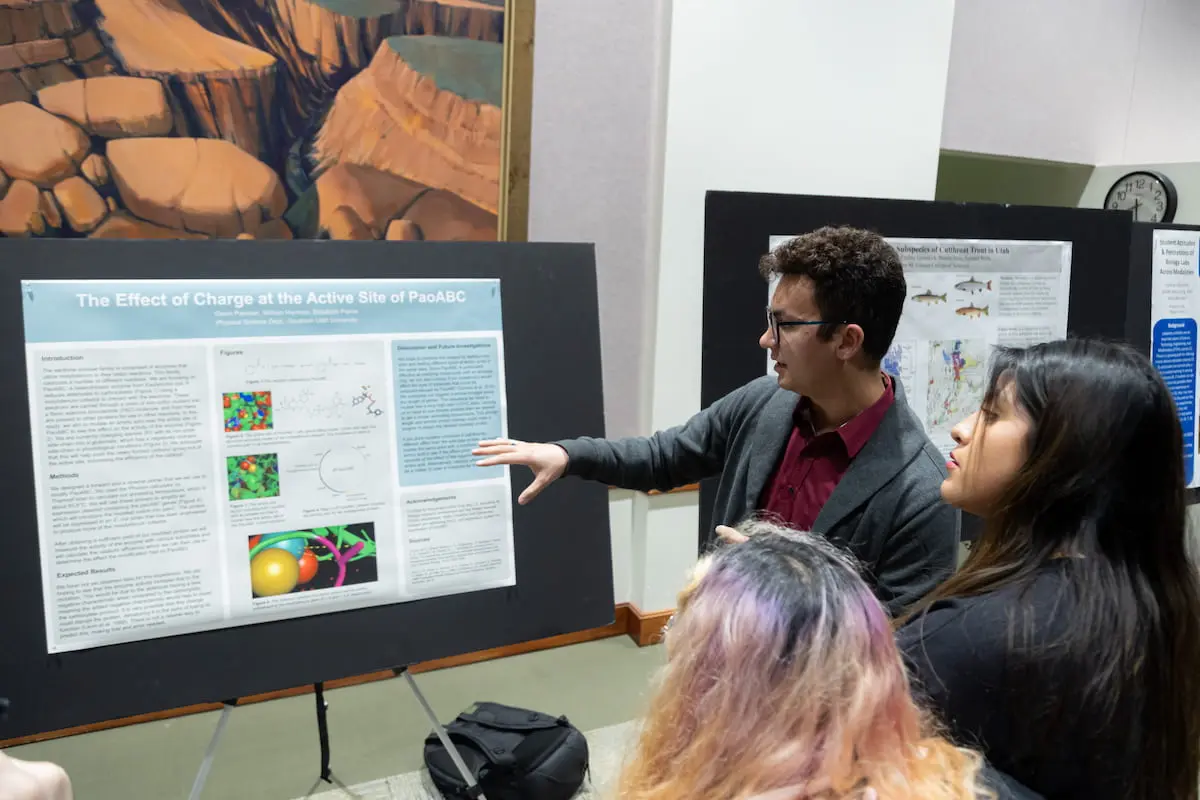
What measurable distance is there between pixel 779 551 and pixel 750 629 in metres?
0.09

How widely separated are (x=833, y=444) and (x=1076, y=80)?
2.95m

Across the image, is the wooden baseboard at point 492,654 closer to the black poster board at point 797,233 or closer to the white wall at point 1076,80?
the black poster board at point 797,233

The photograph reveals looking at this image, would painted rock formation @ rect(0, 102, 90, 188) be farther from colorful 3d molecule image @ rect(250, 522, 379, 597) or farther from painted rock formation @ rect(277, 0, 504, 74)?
colorful 3d molecule image @ rect(250, 522, 379, 597)

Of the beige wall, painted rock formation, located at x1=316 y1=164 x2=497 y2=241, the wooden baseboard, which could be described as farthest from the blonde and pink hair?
the beige wall

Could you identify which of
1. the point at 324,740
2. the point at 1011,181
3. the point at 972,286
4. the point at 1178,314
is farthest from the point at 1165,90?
the point at 324,740

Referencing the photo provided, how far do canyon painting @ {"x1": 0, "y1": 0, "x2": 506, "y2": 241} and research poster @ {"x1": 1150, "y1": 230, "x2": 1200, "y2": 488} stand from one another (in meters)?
1.93

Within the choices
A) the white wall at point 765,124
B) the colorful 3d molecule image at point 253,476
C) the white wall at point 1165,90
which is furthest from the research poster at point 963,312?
the white wall at point 1165,90

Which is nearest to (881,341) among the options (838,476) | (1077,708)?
(838,476)

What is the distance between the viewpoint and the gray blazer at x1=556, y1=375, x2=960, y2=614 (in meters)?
1.29

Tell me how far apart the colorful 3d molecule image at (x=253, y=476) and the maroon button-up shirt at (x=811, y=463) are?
864mm

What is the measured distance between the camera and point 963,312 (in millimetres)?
2002

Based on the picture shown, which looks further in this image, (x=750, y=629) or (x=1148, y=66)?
(x=1148, y=66)

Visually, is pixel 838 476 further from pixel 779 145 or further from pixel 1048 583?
pixel 779 145

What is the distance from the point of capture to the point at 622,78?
249 centimetres
